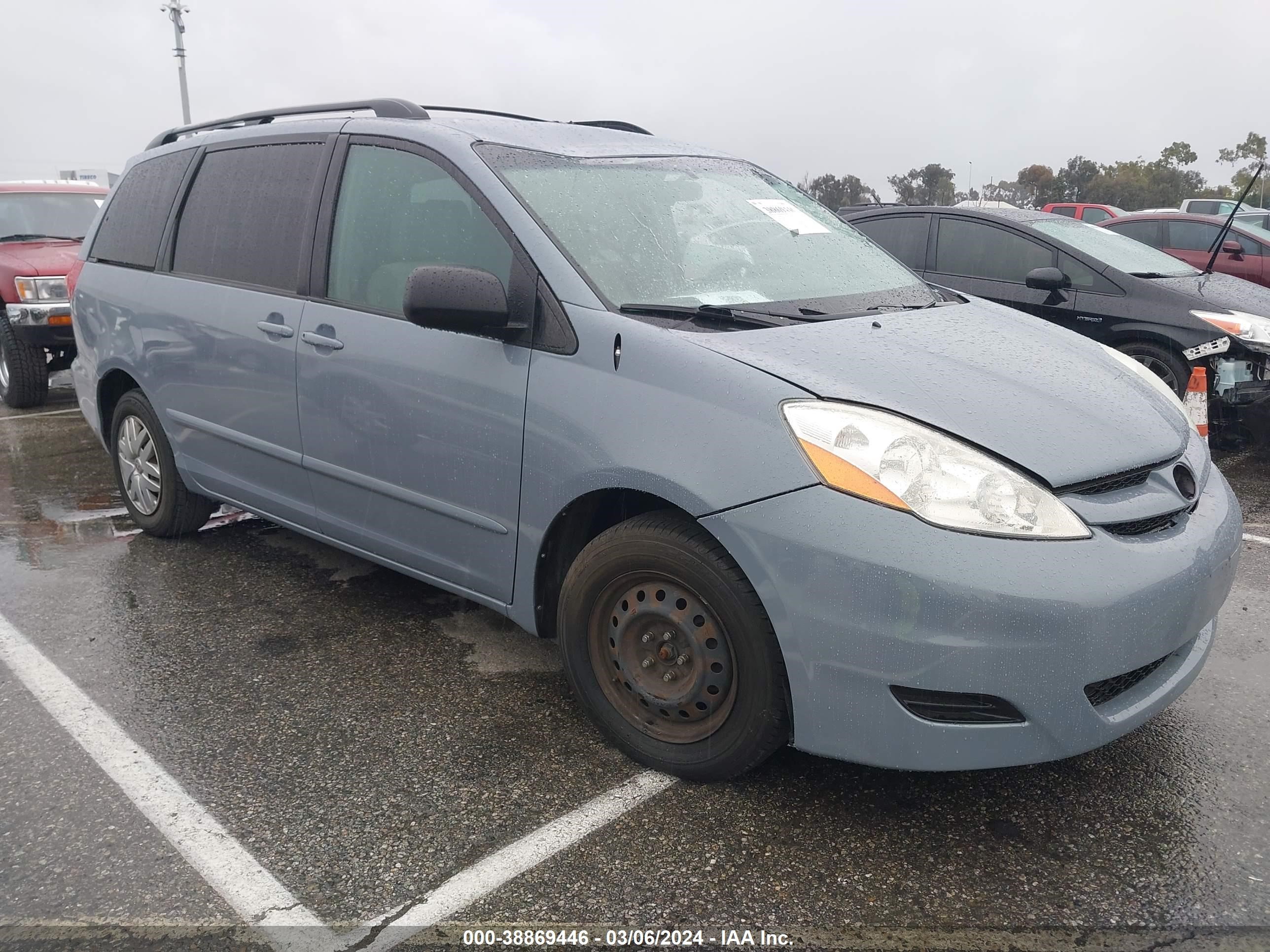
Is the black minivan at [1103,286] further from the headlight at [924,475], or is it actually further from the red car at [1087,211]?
the red car at [1087,211]

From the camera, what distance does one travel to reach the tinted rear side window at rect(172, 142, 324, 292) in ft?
11.8

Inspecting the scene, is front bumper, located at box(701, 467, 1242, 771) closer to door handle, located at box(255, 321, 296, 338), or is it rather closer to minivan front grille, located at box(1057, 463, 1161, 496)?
minivan front grille, located at box(1057, 463, 1161, 496)

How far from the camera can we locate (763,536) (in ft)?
7.54

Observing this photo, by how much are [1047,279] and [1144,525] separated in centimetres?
433

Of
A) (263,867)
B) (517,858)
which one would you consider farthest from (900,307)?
(263,867)

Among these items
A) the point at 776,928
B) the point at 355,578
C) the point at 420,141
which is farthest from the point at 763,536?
the point at 355,578

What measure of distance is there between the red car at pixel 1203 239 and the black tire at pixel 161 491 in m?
10.0

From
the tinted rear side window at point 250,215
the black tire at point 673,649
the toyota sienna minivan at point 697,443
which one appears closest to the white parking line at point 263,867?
the black tire at point 673,649

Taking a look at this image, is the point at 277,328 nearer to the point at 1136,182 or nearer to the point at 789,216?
the point at 789,216

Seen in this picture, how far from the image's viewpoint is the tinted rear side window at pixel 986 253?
6.93 meters

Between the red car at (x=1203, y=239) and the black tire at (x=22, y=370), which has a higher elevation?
the red car at (x=1203, y=239)

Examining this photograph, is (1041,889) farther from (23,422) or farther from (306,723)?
(23,422)

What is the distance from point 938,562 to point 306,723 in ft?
6.11

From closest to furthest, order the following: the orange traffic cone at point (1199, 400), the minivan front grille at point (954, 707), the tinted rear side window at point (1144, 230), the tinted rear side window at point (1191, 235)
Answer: the minivan front grille at point (954, 707) < the orange traffic cone at point (1199, 400) < the tinted rear side window at point (1191, 235) < the tinted rear side window at point (1144, 230)
